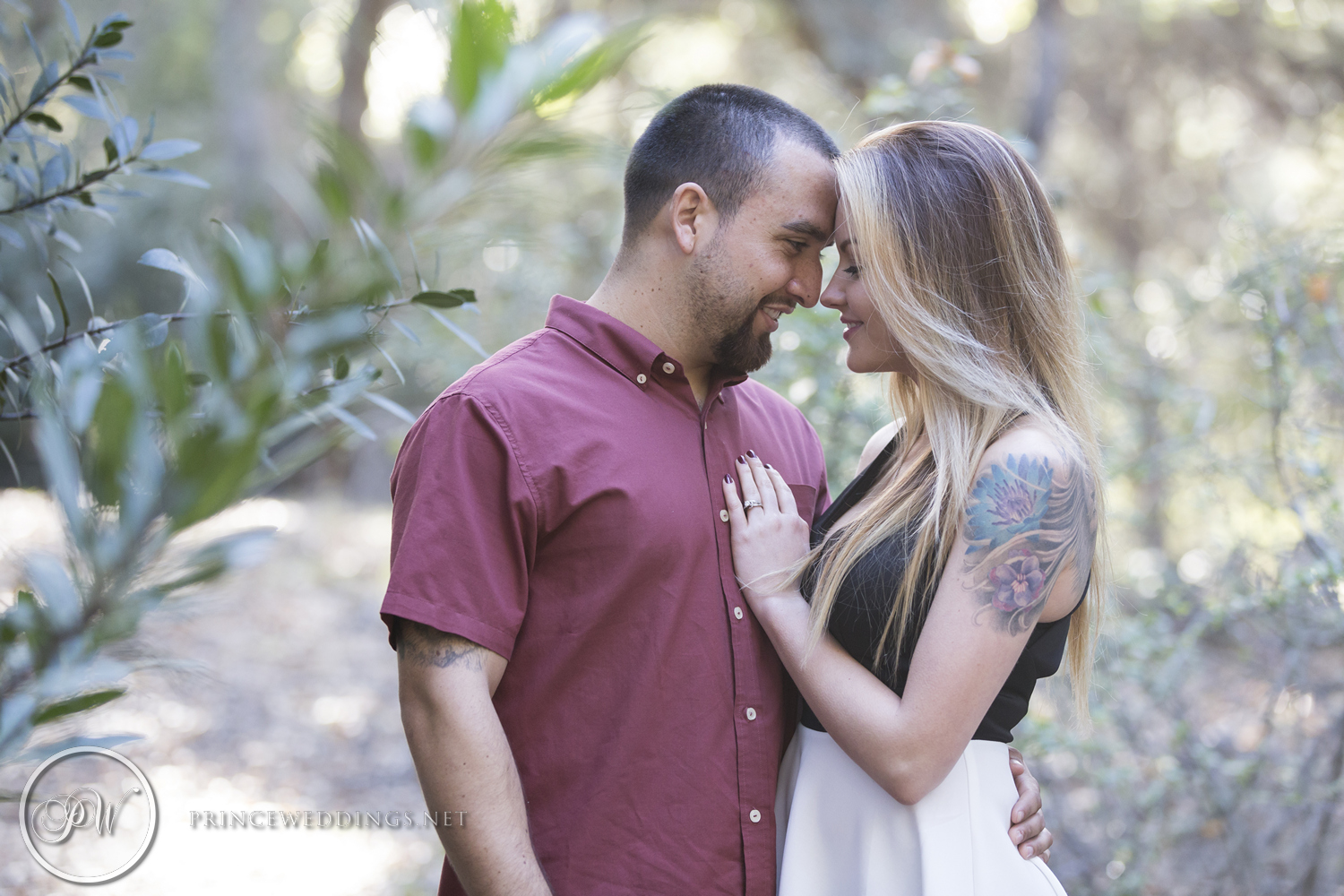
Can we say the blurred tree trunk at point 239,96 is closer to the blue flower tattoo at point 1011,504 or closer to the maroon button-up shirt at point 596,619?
the maroon button-up shirt at point 596,619

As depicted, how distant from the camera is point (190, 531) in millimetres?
724

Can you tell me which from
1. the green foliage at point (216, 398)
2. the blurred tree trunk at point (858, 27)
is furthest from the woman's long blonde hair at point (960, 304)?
the blurred tree trunk at point (858, 27)

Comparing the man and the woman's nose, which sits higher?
the woman's nose

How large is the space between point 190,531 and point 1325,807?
12.9 feet

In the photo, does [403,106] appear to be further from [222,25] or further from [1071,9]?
[222,25]

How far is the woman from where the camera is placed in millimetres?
1751

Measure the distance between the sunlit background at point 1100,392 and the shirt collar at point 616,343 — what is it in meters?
0.29

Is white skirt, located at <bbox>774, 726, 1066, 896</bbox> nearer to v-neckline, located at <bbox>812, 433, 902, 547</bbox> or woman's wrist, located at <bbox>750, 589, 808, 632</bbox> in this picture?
woman's wrist, located at <bbox>750, 589, 808, 632</bbox>

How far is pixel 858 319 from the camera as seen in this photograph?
2.12m

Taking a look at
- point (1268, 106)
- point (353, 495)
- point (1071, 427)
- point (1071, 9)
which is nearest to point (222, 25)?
point (353, 495)

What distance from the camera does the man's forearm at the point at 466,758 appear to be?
1678 mm

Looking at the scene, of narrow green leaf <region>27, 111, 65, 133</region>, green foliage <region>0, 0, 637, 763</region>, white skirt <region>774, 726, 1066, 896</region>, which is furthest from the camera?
white skirt <region>774, 726, 1066, 896</region>

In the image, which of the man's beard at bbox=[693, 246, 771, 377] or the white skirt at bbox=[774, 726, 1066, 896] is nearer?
the white skirt at bbox=[774, 726, 1066, 896]

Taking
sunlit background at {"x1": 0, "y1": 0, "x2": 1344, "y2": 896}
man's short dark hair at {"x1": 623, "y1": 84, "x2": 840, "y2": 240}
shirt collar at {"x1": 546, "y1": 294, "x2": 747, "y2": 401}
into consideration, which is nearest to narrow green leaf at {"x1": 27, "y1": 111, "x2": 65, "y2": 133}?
sunlit background at {"x1": 0, "y1": 0, "x2": 1344, "y2": 896}
